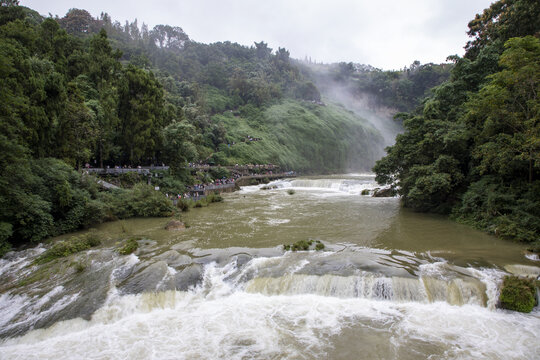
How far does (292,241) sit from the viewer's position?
44.5 feet

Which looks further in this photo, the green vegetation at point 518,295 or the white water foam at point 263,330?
the green vegetation at point 518,295

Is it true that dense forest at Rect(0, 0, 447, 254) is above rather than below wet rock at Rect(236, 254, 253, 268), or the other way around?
above

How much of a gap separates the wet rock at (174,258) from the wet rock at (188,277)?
57 cm

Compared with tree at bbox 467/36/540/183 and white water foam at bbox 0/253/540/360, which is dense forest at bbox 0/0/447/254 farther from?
tree at bbox 467/36/540/183

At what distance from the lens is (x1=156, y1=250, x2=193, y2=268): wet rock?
10883mm

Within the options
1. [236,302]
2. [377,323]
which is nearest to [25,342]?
[236,302]

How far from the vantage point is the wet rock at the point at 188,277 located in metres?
9.55

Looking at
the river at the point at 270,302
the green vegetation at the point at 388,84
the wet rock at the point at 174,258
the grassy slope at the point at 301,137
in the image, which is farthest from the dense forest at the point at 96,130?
the green vegetation at the point at 388,84

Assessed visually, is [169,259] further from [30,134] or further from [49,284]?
[30,134]

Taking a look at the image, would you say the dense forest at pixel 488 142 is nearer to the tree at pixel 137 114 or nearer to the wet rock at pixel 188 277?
the wet rock at pixel 188 277

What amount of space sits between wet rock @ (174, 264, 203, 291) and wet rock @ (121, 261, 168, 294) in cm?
56

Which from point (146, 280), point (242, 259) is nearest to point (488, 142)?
point (242, 259)

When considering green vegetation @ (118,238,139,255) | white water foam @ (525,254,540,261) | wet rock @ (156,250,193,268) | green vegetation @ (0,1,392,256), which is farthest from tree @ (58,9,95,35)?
white water foam @ (525,254,540,261)

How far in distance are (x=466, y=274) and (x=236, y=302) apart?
7276 millimetres
